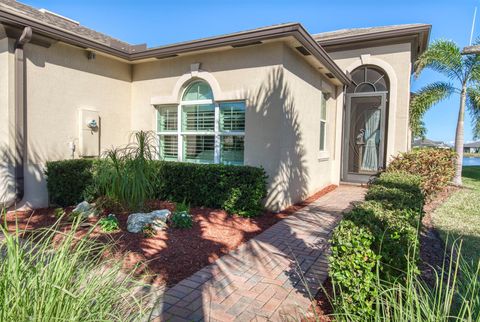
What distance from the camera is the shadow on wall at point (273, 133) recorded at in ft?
23.8

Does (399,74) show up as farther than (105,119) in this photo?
Yes

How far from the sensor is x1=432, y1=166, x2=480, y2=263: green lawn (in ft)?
17.0

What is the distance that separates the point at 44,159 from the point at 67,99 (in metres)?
1.68

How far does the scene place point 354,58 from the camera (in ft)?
38.7

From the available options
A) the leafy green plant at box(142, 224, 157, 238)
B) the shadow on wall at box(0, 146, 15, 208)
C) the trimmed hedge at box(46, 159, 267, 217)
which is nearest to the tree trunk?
the trimmed hedge at box(46, 159, 267, 217)

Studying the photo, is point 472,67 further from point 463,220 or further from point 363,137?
point 463,220

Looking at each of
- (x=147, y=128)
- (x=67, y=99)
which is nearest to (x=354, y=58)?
(x=147, y=128)

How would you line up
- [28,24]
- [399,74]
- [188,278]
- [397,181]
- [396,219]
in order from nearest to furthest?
[396,219], [188,278], [397,181], [28,24], [399,74]

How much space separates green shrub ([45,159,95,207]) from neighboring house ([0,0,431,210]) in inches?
13.4

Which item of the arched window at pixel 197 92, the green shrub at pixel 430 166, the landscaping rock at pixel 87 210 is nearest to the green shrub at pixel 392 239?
the landscaping rock at pixel 87 210

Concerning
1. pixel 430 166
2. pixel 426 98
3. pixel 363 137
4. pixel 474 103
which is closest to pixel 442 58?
pixel 426 98

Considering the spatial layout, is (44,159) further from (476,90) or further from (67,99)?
(476,90)

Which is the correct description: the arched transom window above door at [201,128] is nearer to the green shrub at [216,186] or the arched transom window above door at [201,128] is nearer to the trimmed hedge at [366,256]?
the green shrub at [216,186]

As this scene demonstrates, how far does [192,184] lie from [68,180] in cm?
306
